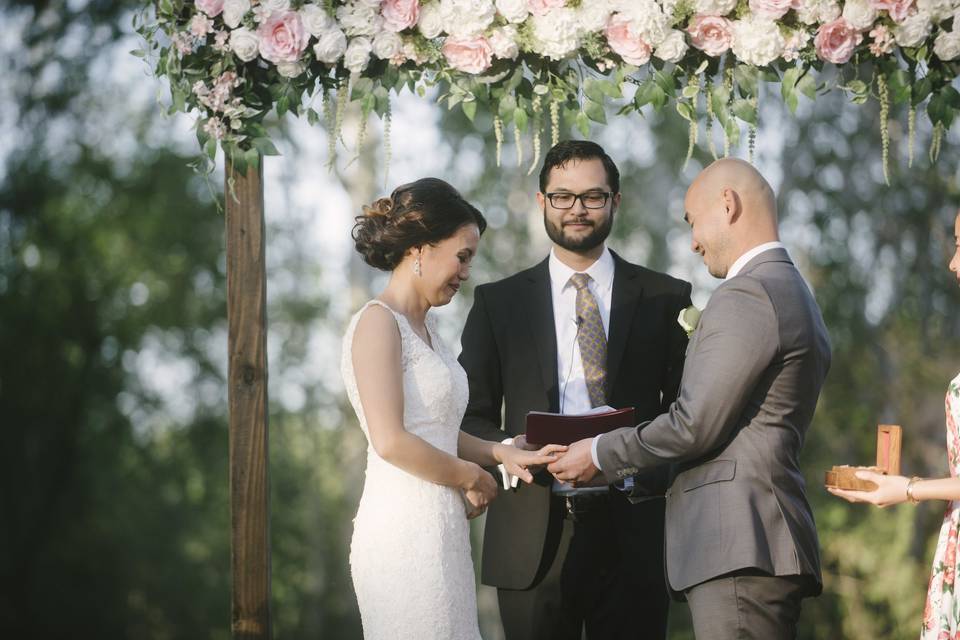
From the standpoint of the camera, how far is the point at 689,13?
3.75 m

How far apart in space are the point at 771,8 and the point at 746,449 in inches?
61.6

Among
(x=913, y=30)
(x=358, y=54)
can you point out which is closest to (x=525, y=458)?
(x=358, y=54)

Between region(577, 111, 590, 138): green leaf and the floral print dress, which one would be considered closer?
the floral print dress

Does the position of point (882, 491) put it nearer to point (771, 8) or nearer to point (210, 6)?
point (771, 8)

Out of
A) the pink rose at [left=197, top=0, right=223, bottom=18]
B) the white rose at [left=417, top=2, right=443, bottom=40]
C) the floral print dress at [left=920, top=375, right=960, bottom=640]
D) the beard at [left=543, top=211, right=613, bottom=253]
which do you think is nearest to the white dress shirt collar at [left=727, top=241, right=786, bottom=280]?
the floral print dress at [left=920, top=375, right=960, bottom=640]

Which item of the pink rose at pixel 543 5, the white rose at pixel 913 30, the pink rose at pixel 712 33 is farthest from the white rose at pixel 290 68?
the white rose at pixel 913 30

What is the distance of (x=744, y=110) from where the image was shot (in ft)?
12.5

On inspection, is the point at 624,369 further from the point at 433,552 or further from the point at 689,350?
the point at 433,552

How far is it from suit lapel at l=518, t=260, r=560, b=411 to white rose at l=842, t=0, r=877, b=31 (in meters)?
1.42

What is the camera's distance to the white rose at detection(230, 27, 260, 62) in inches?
144

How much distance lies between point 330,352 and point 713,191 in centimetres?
974

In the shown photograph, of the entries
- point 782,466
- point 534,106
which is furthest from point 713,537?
point 534,106

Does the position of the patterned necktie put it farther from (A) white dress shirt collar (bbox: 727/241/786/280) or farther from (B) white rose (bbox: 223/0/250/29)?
(B) white rose (bbox: 223/0/250/29)

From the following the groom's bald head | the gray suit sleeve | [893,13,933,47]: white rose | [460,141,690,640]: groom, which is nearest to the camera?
the gray suit sleeve
